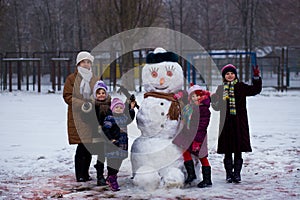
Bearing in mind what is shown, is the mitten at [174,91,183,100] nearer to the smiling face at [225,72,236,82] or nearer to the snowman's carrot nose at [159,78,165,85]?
the snowman's carrot nose at [159,78,165,85]

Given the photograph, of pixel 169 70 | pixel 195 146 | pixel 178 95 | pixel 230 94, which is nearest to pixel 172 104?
pixel 178 95

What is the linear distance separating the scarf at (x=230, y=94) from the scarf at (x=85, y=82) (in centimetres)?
162

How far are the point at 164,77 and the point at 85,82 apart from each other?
39.1 inches

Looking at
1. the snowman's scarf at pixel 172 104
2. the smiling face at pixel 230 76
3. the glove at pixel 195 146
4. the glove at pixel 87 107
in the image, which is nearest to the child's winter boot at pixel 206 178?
the glove at pixel 195 146

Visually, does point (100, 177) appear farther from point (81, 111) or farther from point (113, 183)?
point (81, 111)

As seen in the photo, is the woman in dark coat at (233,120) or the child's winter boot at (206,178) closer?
the child's winter boot at (206,178)

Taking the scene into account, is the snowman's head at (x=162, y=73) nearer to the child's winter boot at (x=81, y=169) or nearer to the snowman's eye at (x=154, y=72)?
the snowman's eye at (x=154, y=72)

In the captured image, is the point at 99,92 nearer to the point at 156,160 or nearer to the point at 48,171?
the point at 156,160

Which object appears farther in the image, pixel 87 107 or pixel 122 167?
pixel 122 167

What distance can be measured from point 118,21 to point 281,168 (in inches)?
670

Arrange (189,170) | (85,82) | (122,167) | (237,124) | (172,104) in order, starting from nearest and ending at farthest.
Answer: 1. (189,170)
2. (172,104)
3. (237,124)
4. (85,82)
5. (122,167)

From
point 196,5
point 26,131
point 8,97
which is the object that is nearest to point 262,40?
point 196,5

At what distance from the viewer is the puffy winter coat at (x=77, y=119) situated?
19.0 ft

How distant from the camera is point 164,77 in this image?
5.66 meters
